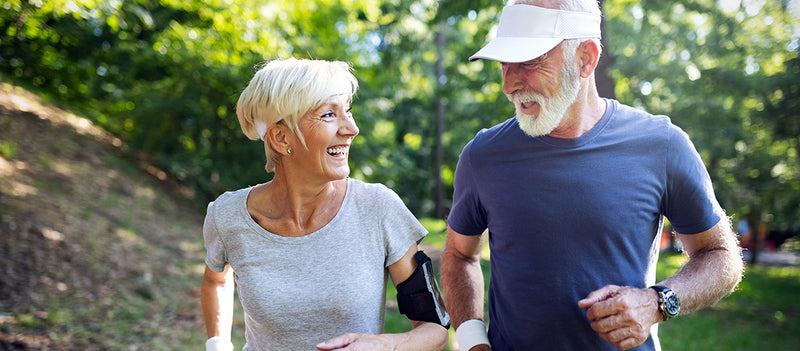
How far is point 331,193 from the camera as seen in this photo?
2133 millimetres

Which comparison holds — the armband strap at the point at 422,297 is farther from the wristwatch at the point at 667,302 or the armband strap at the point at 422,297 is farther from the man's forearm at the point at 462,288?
the wristwatch at the point at 667,302

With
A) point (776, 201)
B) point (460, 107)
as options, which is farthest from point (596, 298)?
point (460, 107)

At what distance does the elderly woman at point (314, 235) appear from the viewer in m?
1.95

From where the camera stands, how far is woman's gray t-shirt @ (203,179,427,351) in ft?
6.50

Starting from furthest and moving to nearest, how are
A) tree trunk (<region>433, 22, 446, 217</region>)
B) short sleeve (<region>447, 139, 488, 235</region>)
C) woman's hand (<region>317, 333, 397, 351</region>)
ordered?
1. tree trunk (<region>433, 22, 446, 217</region>)
2. short sleeve (<region>447, 139, 488, 235</region>)
3. woman's hand (<region>317, 333, 397, 351</region>)

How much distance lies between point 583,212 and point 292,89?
1.08 m

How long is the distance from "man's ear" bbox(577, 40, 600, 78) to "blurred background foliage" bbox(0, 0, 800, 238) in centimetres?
509

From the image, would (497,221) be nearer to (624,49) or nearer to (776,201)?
(624,49)

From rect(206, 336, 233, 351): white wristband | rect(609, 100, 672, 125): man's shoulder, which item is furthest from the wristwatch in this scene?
rect(206, 336, 233, 351): white wristband

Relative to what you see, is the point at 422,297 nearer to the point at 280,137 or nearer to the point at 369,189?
the point at 369,189

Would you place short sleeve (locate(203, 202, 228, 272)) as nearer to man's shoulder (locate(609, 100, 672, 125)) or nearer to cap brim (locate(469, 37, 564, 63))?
cap brim (locate(469, 37, 564, 63))

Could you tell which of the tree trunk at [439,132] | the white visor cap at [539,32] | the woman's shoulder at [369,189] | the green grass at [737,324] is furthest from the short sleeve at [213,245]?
the tree trunk at [439,132]

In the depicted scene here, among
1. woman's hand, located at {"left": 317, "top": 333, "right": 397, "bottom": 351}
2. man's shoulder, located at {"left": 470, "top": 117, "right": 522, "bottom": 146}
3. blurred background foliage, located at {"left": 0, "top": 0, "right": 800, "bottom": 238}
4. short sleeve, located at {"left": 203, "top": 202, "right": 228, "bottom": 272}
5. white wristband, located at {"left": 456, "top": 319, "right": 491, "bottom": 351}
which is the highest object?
blurred background foliage, located at {"left": 0, "top": 0, "right": 800, "bottom": 238}

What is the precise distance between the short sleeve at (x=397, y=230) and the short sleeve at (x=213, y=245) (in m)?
0.65
